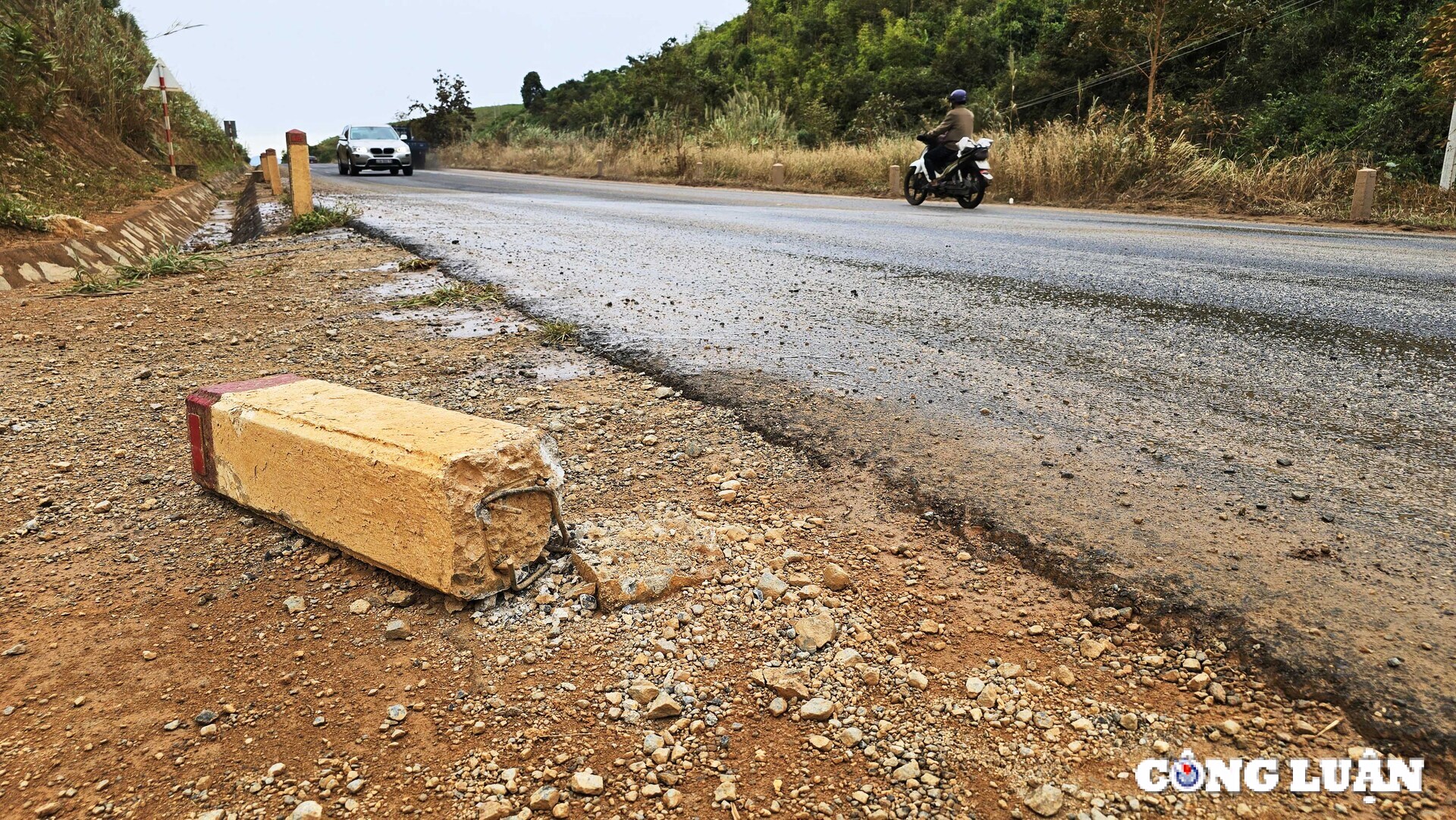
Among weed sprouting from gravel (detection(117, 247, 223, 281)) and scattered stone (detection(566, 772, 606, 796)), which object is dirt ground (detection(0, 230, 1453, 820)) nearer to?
scattered stone (detection(566, 772, 606, 796))

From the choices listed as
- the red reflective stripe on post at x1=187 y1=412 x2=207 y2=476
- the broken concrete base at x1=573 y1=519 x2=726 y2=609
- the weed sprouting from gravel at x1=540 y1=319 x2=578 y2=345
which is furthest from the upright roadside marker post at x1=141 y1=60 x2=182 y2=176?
the broken concrete base at x1=573 y1=519 x2=726 y2=609

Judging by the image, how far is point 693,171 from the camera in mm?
23391

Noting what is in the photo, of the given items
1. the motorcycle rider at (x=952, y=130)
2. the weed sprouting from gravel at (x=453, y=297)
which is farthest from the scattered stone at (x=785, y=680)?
the motorcycle rider at (x=952, y=130)

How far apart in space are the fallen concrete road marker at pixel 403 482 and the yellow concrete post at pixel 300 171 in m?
8.30

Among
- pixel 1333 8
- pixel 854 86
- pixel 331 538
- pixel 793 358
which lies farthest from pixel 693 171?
pixel 331 538

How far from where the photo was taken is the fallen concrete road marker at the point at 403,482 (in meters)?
1.97

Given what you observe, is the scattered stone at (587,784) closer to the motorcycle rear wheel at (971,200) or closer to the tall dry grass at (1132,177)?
the tall dry grass at (1132,177)

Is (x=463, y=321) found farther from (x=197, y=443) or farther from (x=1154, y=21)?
(x=1154, y=21)

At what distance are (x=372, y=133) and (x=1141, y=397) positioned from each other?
2667 cm

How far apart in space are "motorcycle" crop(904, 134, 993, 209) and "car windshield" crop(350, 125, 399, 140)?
56.8ft

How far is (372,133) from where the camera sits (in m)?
26.1

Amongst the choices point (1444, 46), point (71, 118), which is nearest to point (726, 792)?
point (71, 118)

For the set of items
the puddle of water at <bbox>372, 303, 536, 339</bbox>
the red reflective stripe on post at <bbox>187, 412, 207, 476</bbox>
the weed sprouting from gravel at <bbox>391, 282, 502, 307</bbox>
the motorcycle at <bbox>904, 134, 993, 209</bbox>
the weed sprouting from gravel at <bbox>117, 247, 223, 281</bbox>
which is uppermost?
the motorcycle at <bbox>904, 134, 993, 209</bbox>

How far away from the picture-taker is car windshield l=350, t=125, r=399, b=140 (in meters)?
25.8
